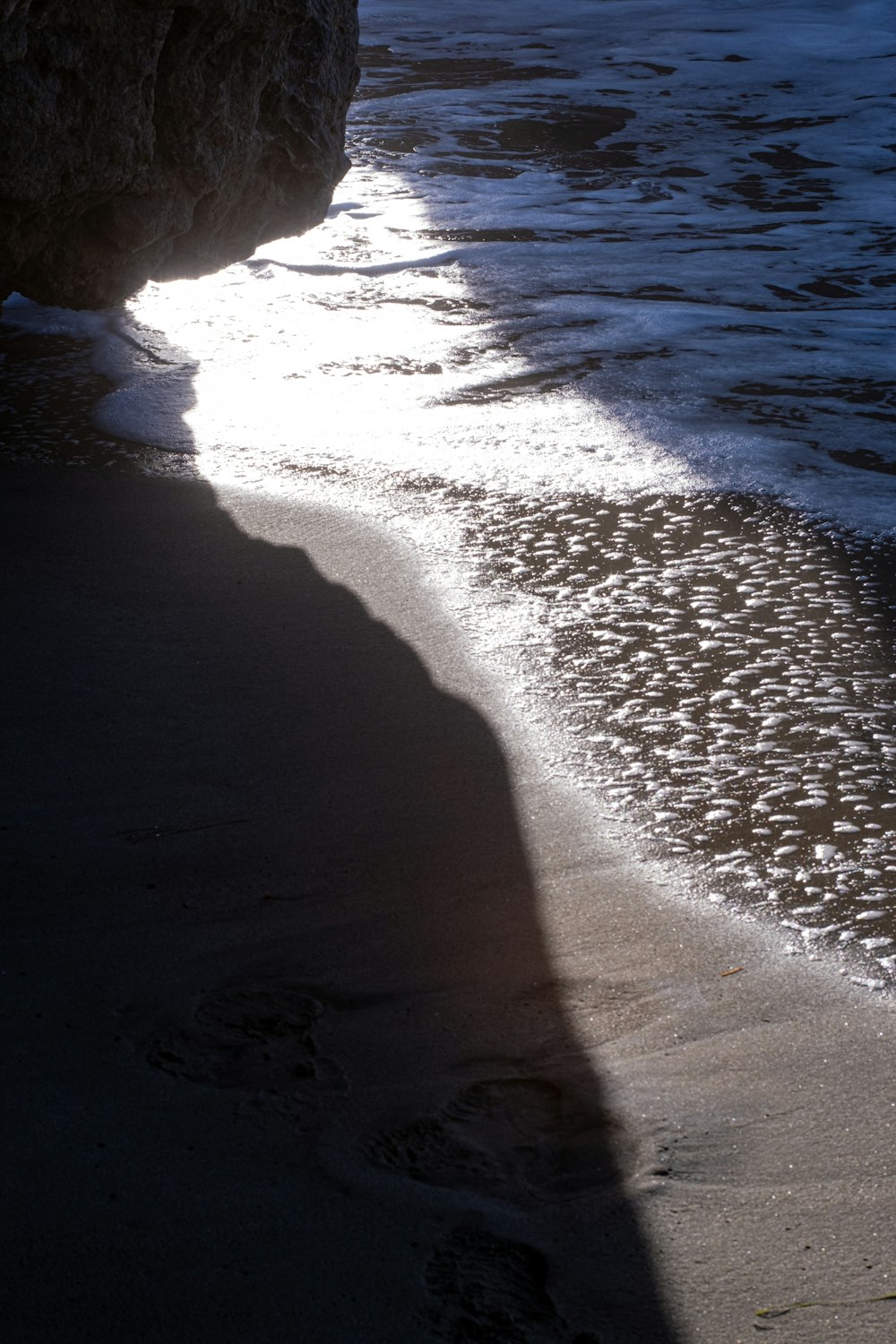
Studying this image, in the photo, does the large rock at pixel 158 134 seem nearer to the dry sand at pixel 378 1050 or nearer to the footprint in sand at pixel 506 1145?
the dry sand at pixel 378 1050

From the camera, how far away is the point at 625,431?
156 inches

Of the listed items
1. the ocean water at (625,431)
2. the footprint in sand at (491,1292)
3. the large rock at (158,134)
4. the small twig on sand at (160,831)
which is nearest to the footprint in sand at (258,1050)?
the footprint in sand at (491,1292)

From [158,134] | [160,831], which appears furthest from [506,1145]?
[158,134]

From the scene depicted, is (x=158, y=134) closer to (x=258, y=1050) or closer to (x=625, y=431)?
(x=625, y=431)

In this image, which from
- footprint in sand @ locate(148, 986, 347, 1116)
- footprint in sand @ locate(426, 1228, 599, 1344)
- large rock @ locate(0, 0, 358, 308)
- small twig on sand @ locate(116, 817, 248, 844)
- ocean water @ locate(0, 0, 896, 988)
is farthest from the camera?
large rock @ locate(0, 0, 358, 308)

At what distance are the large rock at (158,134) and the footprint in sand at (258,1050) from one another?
206 cm

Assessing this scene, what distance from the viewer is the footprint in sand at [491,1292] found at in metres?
1.30

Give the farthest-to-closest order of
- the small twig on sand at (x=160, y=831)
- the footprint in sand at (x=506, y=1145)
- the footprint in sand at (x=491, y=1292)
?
the small twig on sand at (x=160, y=831), the footprint in sand at (x=506, y=1145), the footprint in sand at (x=491, y=1292)

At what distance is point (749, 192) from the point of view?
7574 millimetres

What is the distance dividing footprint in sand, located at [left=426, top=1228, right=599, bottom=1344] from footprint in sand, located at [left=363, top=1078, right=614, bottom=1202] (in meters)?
0.08

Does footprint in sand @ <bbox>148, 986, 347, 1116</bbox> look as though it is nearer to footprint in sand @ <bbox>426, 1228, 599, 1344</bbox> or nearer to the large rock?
footprint in sand @ <bbox>426, 1228, 599, 1344</bbox>

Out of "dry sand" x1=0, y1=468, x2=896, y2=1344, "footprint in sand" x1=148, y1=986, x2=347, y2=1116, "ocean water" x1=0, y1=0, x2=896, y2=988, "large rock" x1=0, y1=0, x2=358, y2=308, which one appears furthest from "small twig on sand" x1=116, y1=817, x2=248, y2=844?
"large rock" x1=0, y1=0, x2=358, y2=308

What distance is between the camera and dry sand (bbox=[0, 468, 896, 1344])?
135 cm

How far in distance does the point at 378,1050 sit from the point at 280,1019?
0.49 feet
